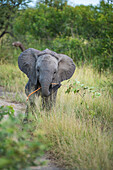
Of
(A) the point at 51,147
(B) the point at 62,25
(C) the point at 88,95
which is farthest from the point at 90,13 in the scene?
(A) the point at 51,147

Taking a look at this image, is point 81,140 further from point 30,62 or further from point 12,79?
point 12,79

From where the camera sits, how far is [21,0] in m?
12.6

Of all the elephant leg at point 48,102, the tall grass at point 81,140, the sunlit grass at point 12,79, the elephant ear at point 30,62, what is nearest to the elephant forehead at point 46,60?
the elephant ear at point 30,62

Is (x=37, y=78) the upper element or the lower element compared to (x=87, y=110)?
upper

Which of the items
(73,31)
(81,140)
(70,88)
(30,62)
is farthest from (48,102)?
(73,31)

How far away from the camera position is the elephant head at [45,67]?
4.21 metres

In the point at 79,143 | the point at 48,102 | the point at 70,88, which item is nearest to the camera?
the point at 79,143

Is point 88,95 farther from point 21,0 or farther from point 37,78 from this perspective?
point 21,0

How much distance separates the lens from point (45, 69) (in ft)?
13.9

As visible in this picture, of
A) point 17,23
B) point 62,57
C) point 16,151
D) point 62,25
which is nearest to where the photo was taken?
point 16,151

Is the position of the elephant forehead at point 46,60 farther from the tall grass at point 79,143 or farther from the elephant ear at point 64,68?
the tall grass at point 79,143

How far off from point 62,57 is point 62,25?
24.4 ft

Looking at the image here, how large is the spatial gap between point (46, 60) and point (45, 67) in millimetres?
168

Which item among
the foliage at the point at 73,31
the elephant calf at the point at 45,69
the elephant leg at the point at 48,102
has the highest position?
the foliage at the point at 73,31
